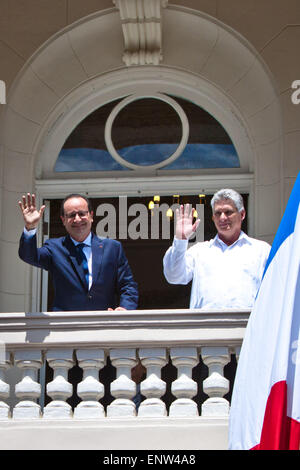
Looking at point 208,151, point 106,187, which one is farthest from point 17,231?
point 208,151

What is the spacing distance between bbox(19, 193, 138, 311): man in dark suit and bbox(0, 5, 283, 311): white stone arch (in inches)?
101

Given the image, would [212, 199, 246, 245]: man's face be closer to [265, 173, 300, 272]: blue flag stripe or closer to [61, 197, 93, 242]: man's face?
[265, 173, 300, 272]: blue flag stripe

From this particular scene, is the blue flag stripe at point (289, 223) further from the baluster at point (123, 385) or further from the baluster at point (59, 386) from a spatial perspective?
the baluster at point (59, 386)

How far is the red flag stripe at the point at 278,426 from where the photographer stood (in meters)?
5.78

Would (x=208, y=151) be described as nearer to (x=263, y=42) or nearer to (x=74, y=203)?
(x=263, y=42)

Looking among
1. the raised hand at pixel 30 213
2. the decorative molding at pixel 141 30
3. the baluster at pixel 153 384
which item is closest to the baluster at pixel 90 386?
the baluster at pixel 153 384

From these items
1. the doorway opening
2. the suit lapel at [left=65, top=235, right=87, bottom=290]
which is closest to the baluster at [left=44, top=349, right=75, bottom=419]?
the suit lapel at [left=65, top=235, right=87, bottom=290]

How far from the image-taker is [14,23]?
1034cm

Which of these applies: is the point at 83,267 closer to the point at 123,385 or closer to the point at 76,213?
the point at 76,213

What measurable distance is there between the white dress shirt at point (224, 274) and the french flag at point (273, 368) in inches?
30.9

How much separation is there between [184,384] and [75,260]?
125 cm

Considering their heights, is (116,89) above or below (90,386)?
above

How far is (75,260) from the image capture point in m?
7.38

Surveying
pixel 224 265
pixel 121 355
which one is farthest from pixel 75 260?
pixel 224 265
